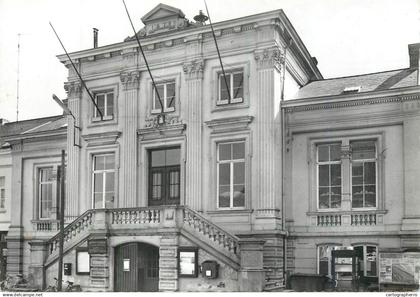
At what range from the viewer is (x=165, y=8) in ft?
64.7

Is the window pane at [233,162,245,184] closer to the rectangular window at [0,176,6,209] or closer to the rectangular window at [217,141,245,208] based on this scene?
the rectangular window at [217,141,245,208]

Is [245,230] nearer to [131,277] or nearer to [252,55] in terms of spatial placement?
[131,277]

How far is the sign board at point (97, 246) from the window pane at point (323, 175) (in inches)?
274

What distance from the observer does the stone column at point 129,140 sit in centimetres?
1941

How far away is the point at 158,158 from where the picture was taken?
19.6m

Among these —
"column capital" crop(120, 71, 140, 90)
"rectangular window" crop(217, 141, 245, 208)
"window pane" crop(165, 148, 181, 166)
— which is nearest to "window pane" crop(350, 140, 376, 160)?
"rectangular window" crop(217, 141, 245, 208)

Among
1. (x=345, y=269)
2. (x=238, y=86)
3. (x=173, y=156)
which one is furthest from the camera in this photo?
(x=173, y=156)

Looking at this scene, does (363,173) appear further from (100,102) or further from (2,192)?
(2,192)

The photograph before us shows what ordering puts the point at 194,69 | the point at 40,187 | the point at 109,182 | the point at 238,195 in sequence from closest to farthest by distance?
the point at 238,195, the point at 194,69, the point at 109,182, the point at 40,187


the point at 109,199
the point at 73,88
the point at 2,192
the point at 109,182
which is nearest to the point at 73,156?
the point at 109,182

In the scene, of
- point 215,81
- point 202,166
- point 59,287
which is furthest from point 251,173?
point 59,287

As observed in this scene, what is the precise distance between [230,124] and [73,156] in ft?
20.9

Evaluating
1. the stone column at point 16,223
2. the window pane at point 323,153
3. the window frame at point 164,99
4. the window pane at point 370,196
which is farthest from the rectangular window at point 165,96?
the stone column at point 16,223

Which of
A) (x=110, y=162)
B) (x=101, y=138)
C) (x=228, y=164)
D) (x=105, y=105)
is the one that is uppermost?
(x=105, y=105)
